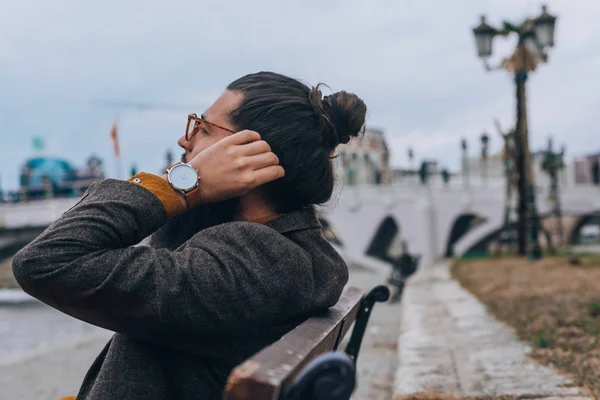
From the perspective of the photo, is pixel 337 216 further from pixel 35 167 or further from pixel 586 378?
pixel 586 378

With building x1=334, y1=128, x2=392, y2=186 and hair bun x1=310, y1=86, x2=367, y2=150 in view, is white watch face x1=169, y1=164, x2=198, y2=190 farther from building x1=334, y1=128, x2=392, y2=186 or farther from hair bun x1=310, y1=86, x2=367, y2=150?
building x1=334, y1=128, x2=392, y2=186

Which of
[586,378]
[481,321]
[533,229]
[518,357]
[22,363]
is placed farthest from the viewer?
[533,229]

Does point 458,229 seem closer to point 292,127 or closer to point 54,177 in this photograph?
point 54,177

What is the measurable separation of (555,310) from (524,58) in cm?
800

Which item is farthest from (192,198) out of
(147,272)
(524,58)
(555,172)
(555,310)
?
(555,172)

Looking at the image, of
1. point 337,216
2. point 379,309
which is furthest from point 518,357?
point 337,216

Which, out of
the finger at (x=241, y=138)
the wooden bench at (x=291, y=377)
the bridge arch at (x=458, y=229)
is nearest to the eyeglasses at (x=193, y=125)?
the finger at (x=241, y=138)

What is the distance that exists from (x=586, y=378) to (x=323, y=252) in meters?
2.24

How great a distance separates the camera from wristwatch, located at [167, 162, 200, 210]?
156 centimetres

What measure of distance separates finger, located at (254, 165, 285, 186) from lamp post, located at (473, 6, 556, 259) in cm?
1114

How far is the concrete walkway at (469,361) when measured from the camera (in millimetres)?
3303

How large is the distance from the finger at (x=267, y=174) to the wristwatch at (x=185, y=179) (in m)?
0.14

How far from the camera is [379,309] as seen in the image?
1102 centimetres

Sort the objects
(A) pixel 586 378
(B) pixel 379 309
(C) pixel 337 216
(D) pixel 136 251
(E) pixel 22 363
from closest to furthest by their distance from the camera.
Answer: (D) pixel 136 251 → (A) pixel 586 378 → (E) pixel 22 363 → (B) pixel 379 309 → (C) pixel 337 216
